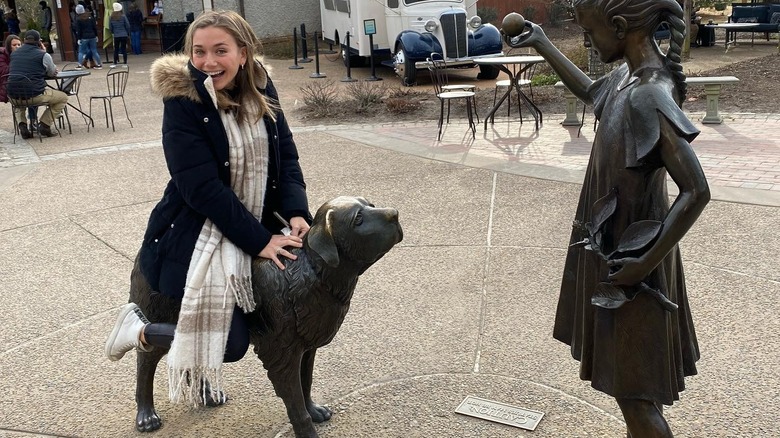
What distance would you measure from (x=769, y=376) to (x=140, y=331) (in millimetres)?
2875

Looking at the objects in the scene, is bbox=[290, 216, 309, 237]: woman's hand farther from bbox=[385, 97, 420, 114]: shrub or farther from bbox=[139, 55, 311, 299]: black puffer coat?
bbox=[385, 97, 420, 114]: shrub

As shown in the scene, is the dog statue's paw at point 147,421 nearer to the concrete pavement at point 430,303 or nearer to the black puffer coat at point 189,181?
the concrete pavement at point 430,303

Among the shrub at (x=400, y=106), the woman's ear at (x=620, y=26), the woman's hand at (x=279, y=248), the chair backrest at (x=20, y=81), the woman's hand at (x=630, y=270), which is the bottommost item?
the shrub at (x=400, y=106)

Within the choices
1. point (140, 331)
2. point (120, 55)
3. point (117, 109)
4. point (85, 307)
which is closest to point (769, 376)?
point (140, 331)

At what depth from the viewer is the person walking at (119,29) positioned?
20.7m

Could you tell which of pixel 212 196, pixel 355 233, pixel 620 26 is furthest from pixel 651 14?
pixel 212 196

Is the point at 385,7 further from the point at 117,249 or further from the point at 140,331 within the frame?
the point at 140,331

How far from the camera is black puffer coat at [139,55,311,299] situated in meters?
2.84

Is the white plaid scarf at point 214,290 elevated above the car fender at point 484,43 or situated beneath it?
situated beneath

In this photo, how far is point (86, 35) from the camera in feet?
65.4

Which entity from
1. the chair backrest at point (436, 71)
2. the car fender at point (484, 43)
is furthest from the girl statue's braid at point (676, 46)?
the car fender at point (484, 43)

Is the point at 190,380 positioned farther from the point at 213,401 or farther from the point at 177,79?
the point at 177,79

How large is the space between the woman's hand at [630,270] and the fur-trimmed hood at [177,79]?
5.15ft

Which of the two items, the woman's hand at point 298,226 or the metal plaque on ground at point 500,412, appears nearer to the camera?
the woman's hand at point 298,226
